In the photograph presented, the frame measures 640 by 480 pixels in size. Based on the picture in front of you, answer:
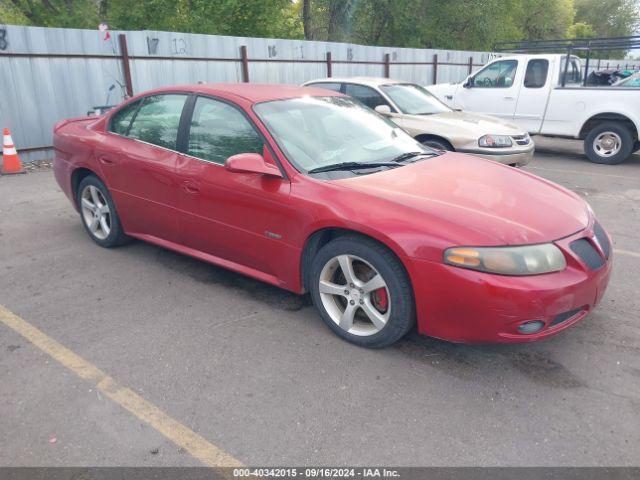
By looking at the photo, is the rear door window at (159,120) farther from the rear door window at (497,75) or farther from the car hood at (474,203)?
the rear door window at (497,75)

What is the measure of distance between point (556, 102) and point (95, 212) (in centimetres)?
886

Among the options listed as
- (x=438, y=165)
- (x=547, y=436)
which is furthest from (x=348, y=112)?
(x=547, y=436)

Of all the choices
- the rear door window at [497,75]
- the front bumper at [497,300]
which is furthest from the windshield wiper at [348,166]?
the rear door window at [497,75]

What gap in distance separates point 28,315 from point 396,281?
263cm

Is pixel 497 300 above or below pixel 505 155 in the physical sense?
above

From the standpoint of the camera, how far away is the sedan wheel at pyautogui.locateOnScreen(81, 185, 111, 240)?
4.95m

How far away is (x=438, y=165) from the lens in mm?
3916

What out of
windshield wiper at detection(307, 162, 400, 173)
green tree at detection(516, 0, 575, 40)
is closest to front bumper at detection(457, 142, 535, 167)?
windshield wiper at detection(307, 162, 400, 173)

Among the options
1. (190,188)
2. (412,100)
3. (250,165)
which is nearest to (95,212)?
(190,188)

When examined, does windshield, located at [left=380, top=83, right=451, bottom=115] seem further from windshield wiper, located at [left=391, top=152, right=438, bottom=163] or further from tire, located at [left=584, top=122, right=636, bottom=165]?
windshield wiper, located at [left=391, top=152, right=438, bottom=163]

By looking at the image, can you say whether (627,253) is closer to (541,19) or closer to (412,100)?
(412,100)

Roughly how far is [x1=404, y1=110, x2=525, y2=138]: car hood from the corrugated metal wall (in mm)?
6050

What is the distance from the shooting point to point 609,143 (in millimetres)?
9820

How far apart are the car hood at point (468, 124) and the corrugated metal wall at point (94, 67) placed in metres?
6.05
